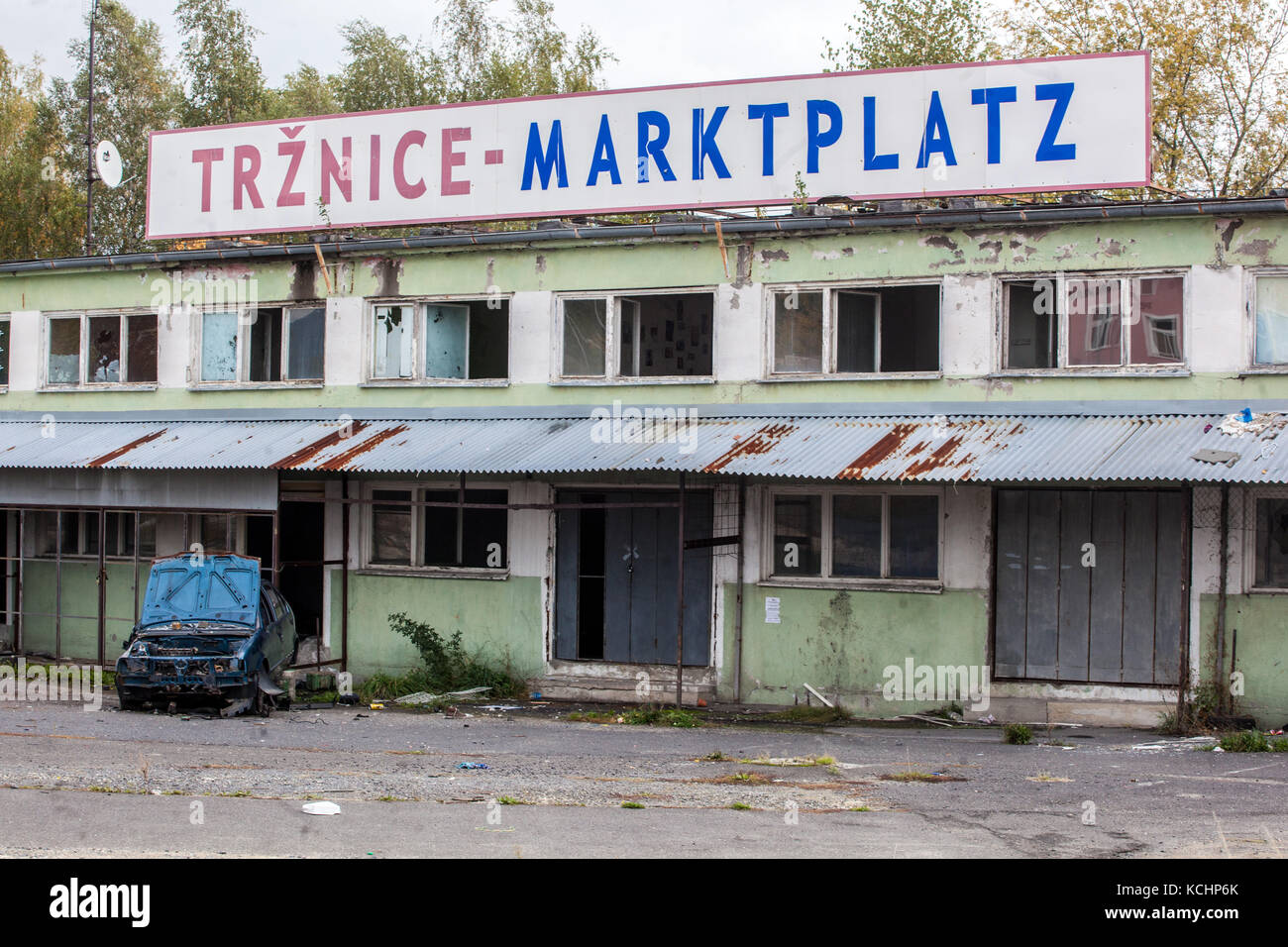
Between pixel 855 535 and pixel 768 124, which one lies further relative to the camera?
pixel 768 124

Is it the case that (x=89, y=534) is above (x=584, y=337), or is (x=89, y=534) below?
below

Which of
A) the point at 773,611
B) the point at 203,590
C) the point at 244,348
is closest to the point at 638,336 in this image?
the point at 773,611

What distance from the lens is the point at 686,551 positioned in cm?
1770

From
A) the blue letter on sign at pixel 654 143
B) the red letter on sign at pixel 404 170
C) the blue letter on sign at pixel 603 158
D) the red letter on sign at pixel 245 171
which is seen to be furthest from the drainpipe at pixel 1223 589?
the red letter on sign at pixel 245 171

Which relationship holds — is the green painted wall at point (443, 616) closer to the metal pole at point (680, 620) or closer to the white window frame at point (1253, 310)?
the metal pole at point (680, 620)

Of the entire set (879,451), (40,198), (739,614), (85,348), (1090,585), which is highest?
(40,198)

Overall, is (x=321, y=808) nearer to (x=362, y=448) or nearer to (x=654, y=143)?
(x=362, y=448)

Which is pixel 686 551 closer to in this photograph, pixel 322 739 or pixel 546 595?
pixel 546 595

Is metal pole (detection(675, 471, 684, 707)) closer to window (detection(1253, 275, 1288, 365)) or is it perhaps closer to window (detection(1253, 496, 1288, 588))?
window (detection(1253, 496, 1288, 588))

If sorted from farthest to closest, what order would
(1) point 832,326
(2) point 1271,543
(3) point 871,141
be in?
(3) point 871,141
(1) point 832,326
(2) point 1271,543

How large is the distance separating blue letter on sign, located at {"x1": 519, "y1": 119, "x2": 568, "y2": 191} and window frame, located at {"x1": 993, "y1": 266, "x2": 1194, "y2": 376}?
6.13 metres

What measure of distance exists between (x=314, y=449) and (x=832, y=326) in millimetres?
6881

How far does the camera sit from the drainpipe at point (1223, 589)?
14992 millimetres

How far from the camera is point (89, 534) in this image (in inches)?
845
